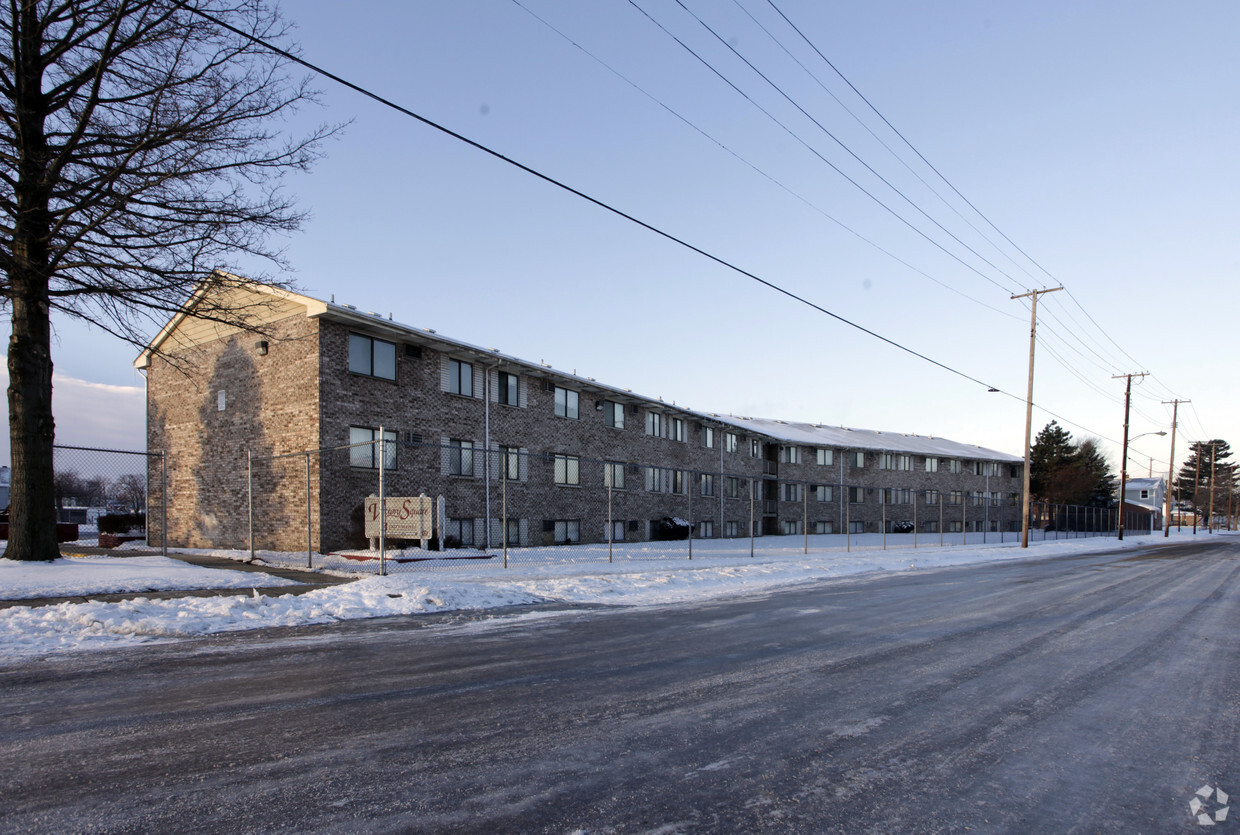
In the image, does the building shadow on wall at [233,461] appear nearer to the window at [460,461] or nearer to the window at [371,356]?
the window at [371,356]

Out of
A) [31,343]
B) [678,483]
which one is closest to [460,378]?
[31,343]

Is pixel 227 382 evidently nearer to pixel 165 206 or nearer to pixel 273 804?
pixel 165 206

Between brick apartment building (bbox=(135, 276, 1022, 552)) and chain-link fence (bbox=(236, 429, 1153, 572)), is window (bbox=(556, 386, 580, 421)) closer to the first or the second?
brick apartment building (bbox=(135, 276, 1022, 552))

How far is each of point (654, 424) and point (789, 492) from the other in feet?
59.5

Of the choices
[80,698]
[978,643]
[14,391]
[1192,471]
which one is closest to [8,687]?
[80,698]

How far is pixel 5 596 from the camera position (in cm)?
983

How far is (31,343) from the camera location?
13.2m

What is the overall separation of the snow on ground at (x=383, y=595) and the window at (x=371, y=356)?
18.7ft

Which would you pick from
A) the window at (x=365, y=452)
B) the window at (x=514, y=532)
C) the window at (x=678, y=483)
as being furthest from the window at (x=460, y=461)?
the window at (x=678, y=483)

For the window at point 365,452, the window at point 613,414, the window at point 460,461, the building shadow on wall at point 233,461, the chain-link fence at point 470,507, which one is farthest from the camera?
the window at point 613,414

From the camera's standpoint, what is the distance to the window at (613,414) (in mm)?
30672

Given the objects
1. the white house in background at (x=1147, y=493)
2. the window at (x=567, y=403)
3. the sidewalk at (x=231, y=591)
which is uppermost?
the window at (x=567, y=403)

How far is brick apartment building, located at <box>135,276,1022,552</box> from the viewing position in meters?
20.0

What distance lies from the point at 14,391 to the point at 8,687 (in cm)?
999
